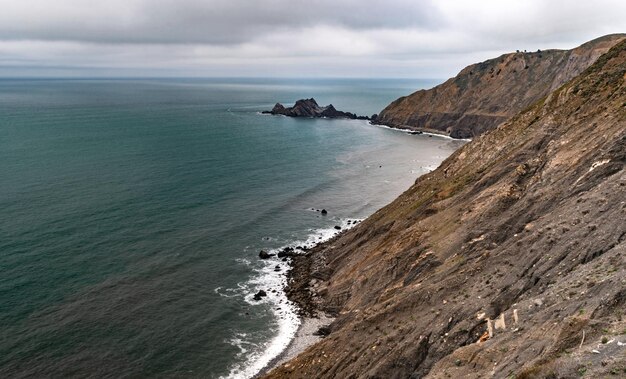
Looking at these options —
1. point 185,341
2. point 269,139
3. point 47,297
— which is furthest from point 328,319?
point 269,139

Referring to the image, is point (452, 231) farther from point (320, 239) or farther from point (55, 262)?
point (55, 262)

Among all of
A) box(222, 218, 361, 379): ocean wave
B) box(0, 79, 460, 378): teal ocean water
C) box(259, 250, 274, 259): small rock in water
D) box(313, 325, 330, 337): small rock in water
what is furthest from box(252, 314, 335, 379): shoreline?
box(259, 250, 274, 259): small rock in water

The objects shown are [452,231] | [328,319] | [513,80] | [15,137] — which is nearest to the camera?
[452,231]

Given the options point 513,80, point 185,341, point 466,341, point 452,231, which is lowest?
point 185,341

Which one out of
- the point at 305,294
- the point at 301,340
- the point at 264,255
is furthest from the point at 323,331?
the point at 264,255

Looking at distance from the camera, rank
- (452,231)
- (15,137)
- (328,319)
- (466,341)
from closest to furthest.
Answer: (466,341) < (452,231) < (328,319) < (15,137)

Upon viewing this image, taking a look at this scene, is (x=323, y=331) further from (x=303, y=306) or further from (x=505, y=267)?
(x=505, y=267)

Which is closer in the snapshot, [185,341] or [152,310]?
[185,341]

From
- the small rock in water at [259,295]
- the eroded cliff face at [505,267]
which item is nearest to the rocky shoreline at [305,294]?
the eroded cliff face at [505,267]
